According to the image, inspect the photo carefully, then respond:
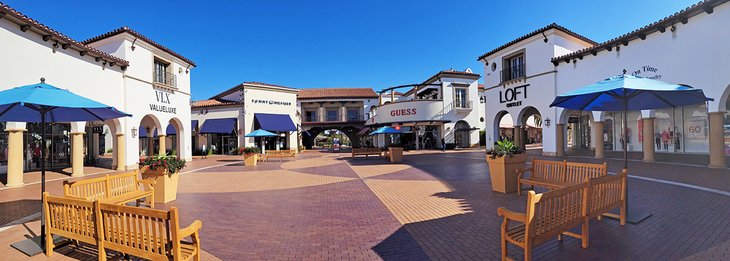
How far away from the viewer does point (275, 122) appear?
28578mm

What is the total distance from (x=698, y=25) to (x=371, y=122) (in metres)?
26.6

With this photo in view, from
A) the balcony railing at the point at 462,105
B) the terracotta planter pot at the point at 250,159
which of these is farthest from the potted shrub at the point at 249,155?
the balcony railing at the point at 462,105

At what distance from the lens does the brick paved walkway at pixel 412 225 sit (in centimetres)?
400

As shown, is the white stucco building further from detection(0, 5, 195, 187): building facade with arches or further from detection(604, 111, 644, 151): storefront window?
detection(604, 111, 644, 151): storefront window

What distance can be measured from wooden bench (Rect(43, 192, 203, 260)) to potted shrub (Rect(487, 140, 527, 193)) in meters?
6.78

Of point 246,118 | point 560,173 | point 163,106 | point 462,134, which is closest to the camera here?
point 560,173

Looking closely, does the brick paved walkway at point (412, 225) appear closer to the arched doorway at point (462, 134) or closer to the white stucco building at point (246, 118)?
the white stucco building at point (246, 118)

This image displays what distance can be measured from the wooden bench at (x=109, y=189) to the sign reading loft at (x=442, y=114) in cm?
2301

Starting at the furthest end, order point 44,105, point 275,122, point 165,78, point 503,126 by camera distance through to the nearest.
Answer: point 503,126 → point 275,122 → point 165,78 → point 44,105

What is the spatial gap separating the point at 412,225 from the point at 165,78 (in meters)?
20.8

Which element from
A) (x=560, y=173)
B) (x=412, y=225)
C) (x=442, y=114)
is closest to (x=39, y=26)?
(x=412, y=225)

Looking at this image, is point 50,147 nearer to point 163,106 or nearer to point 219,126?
point 163,106

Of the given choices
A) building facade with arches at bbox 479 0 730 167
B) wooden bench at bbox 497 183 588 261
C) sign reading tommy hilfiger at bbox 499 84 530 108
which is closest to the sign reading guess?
building facade with arches at bbox 479 0 730 167

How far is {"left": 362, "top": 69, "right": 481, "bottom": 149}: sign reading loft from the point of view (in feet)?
94.1
